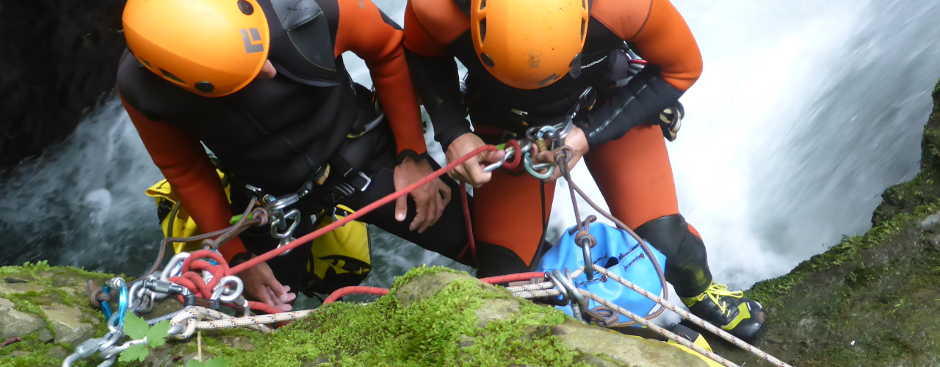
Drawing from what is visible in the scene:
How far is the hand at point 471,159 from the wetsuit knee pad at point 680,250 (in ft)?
2.48

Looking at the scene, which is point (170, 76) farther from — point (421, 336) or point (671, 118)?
point (671, 118)

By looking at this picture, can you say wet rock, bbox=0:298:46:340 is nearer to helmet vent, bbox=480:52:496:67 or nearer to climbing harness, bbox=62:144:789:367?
climbing harness, bbox=62:144:789:367

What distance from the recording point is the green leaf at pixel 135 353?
136cm

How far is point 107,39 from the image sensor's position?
250 inches

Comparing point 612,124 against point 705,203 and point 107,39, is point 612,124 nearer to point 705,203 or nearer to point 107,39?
point 705,203

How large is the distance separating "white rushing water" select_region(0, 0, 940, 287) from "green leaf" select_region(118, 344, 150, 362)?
3.33 metres

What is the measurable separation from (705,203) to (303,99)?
354 centimetres

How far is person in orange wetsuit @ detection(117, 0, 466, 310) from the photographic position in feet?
6.77

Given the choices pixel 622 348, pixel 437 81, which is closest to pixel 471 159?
pixel 437 81

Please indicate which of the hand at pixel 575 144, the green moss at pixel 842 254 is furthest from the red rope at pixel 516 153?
the green moss at pixel 842 254

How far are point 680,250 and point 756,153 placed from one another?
9.06 feet

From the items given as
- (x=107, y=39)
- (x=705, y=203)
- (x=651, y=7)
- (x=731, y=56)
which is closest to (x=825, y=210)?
(x=705, y=203)

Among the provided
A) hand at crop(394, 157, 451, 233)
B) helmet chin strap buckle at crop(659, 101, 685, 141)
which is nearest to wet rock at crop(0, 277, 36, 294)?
hand at crop(394, 157, 451, 233)

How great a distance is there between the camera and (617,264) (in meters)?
2.56
